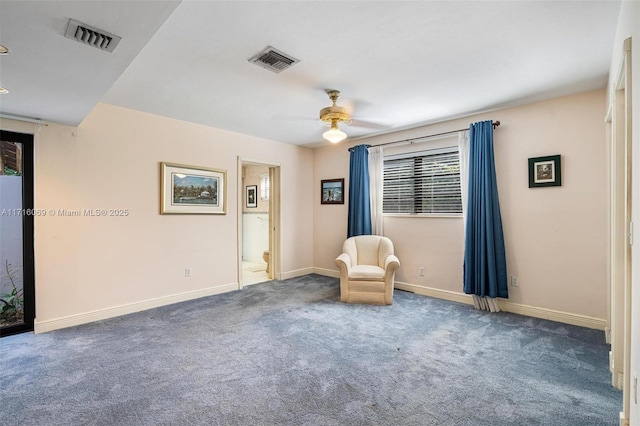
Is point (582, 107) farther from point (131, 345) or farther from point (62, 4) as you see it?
point (131, 345)

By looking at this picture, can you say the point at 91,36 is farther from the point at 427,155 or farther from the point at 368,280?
the point at 427,155

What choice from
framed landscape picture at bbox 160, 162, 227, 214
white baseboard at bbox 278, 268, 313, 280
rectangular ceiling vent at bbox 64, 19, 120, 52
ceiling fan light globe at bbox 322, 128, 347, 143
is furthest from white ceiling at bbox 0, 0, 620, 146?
white baseboard at bbox 278, 268, 313, 280

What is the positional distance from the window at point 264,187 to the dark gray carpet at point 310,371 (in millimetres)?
4048

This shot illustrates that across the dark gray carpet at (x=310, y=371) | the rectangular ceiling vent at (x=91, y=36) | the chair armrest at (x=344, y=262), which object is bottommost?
the dark gray carpet at (x=310, y=371)

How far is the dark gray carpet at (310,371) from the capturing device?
1890mm

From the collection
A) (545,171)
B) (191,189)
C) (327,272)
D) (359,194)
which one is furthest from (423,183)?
(191,189)

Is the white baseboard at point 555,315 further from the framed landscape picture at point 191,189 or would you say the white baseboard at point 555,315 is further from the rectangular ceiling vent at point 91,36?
the rectangular ceiling vent at point 91,36

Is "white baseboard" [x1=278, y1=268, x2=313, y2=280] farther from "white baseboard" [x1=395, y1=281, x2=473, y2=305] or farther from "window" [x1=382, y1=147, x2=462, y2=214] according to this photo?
"window" [x1=382, y1=147, x2=462, y2=214]

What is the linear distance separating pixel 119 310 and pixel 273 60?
335 cm

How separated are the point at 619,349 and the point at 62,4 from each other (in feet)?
12.8

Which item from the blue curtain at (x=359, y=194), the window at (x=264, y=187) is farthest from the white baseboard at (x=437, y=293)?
the window at (x=264, y=187)

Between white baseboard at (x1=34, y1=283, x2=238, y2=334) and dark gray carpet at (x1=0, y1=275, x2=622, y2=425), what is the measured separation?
5.2 inches

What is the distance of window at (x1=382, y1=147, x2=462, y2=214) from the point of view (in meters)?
4.39

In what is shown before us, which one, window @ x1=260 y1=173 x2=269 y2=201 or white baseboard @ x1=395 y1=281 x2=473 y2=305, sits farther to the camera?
window @ x1=260 y1=173 x2=269 y2=201
